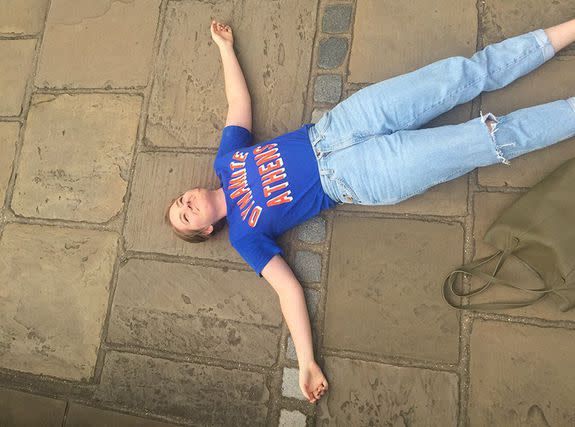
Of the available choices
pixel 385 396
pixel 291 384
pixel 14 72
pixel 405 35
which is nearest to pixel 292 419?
pixel 291 384

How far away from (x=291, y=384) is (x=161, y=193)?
4.15ft

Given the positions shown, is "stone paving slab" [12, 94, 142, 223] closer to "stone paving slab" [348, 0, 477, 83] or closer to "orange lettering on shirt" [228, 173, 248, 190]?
"orange lettering on shirt" [228, 173, 248, 190]

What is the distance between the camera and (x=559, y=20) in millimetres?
2365

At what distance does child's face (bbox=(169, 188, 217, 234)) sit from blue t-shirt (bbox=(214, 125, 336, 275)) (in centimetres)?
10

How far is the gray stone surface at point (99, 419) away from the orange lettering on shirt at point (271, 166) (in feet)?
4.60

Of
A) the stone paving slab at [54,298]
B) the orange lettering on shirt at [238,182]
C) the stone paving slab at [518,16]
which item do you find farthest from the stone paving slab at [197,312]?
the stone paving slab at [518,16]

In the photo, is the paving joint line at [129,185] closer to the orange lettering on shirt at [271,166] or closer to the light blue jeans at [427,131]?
the orange lettering on shirt at [271,166]

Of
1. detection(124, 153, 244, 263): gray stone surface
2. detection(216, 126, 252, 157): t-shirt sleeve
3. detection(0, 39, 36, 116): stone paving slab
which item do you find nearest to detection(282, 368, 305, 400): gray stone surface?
detection(124, 153, 244, 263): gray stone surface

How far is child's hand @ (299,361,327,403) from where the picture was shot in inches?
90.8

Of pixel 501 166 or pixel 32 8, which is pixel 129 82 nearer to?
pixel 32 8

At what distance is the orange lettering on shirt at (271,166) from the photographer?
2.31m

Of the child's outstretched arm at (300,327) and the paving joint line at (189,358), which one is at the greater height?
the child's outstretched arm at (300,327)

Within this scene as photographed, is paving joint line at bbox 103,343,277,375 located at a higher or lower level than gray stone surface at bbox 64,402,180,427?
higher

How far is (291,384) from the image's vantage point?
7.88 feet
